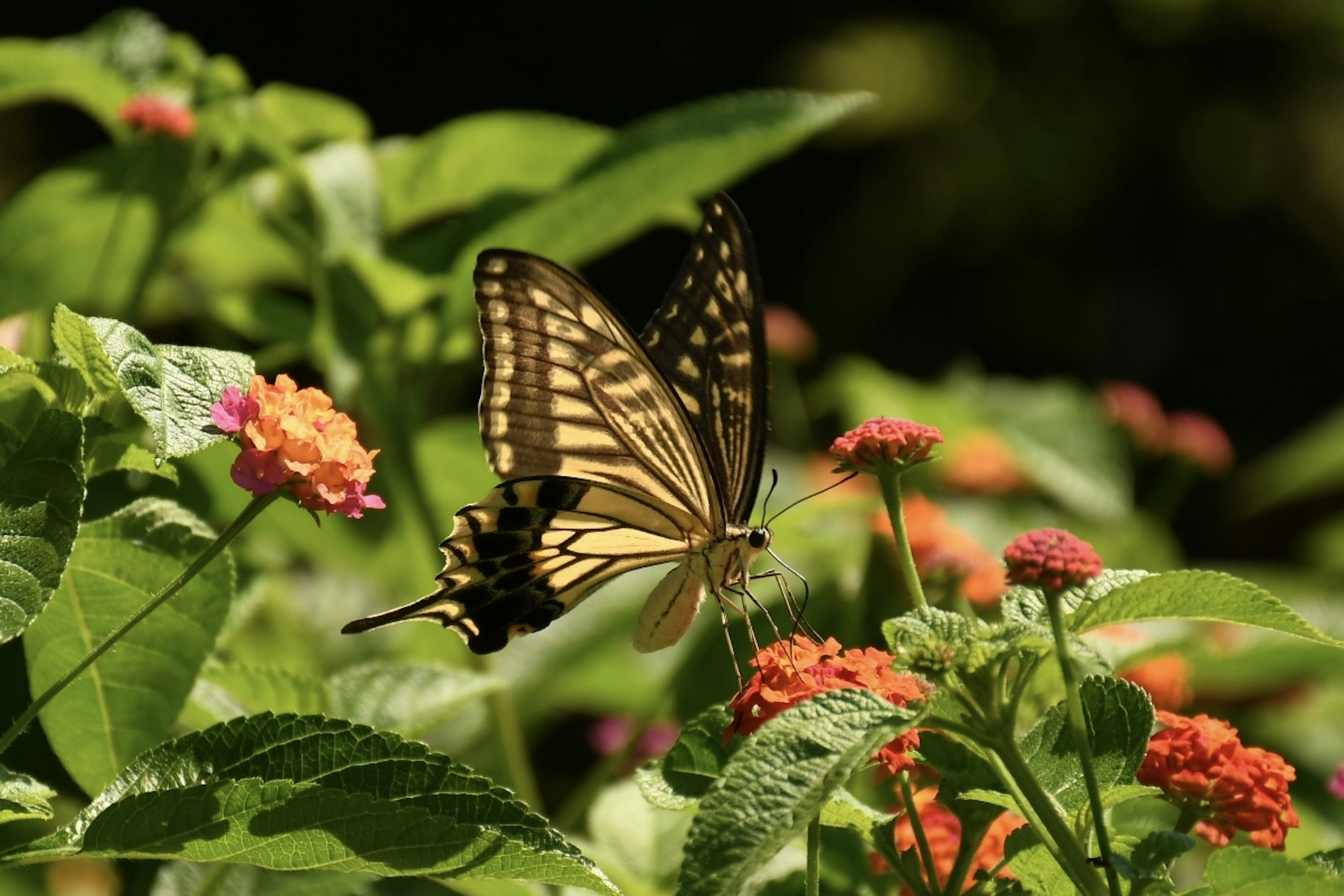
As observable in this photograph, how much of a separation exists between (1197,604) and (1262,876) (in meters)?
0.16

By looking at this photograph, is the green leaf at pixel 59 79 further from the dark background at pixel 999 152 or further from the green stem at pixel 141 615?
the dark background at pixel 999 152

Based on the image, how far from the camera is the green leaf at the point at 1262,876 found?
81cm

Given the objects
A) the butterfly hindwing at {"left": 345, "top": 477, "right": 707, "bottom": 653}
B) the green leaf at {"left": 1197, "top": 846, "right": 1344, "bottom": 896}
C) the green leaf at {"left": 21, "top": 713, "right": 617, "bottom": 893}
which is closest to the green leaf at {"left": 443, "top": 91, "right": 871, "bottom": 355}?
the butterfly hindwing at {"left": 345, "top": 477, "right": 707, "bottom": 653}

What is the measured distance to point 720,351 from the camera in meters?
1.44

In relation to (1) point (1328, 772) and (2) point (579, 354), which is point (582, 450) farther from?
(1) point (1328, 772)

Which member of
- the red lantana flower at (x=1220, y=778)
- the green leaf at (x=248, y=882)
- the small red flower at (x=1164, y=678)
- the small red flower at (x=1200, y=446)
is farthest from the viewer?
the small red flower at (x=1200, y=446)

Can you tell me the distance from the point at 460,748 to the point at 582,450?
524 mm

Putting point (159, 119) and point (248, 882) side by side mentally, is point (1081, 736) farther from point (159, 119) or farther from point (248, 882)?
point (159, 119)

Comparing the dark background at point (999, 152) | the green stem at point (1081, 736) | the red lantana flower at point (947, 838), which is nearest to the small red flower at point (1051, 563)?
the green stem at point (1081, 736)

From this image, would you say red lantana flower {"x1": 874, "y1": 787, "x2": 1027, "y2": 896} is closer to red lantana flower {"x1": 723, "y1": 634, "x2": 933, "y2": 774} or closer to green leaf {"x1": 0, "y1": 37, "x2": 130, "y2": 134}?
red lantana flower {"x1": 723, "y1": 634, "x2": 933, "y2": 774}

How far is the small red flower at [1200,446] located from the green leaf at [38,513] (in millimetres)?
1912

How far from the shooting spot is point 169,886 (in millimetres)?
1175

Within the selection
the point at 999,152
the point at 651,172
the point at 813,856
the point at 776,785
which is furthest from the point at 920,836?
the point at 999,152

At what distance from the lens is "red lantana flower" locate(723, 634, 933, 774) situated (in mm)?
897
